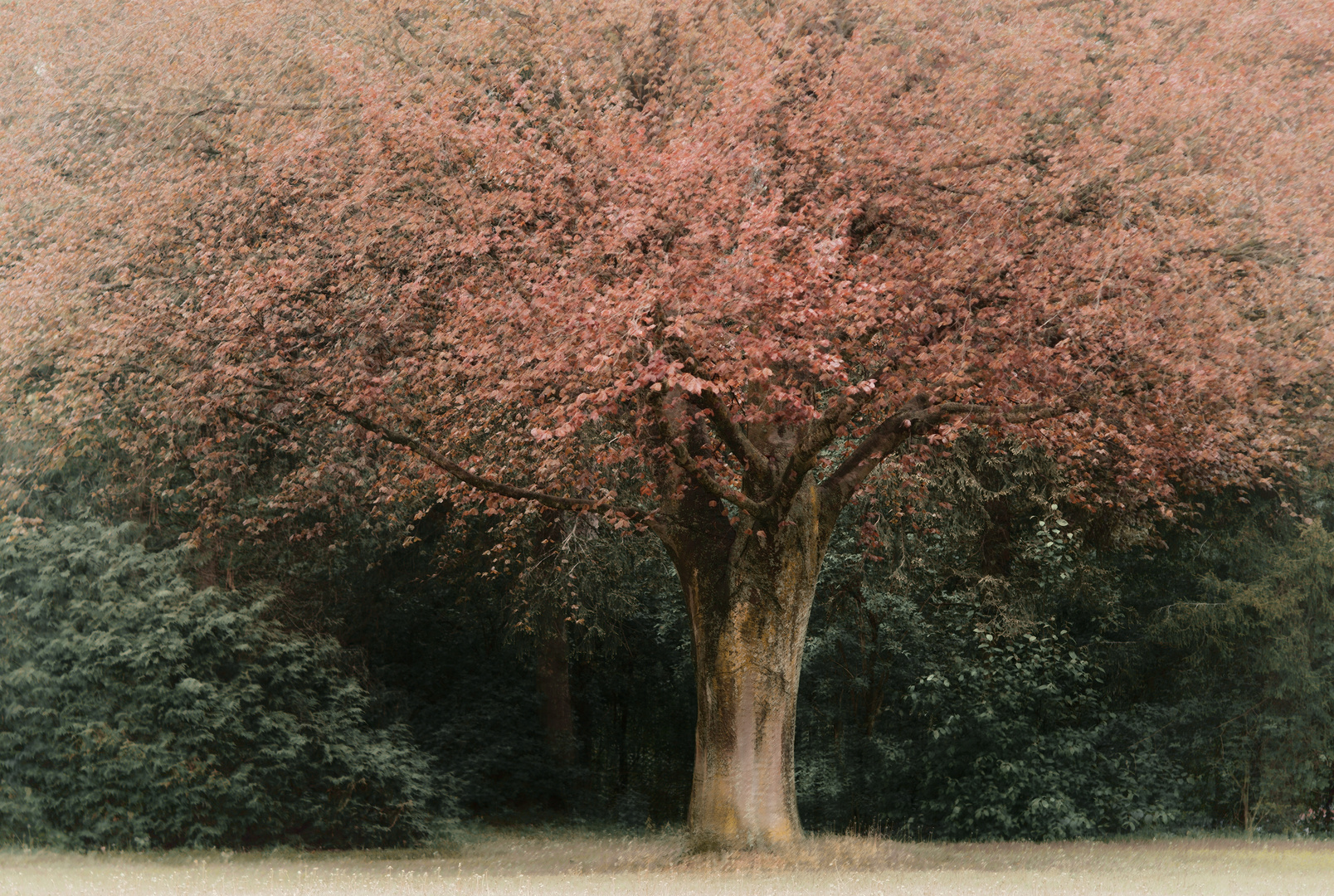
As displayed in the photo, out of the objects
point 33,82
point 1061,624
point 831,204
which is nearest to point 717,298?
point 831,204

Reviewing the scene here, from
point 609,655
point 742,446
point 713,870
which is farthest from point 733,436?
point 609,655

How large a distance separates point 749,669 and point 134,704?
7.20m

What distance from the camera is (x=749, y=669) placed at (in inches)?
543

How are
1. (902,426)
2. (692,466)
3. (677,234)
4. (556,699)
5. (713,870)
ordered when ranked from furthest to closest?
(556,699), (902,426), (713,870), (692,466), (677,234)

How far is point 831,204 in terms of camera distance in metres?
12.2

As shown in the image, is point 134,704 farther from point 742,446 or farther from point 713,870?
point 742,446

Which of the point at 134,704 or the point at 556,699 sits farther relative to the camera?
the point at 556,699

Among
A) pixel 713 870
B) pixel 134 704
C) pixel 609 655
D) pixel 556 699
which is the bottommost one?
pixel 713 870

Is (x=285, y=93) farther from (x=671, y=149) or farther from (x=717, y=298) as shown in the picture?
(x=717, y=298)

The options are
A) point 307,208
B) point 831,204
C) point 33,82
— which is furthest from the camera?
point 33,82

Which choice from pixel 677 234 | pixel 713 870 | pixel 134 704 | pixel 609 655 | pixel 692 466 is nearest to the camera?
pixel 677 234

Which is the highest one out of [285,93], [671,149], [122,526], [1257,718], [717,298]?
[285,93]

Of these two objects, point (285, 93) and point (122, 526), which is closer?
point (285, 93)

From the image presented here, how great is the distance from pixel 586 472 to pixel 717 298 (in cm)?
399
